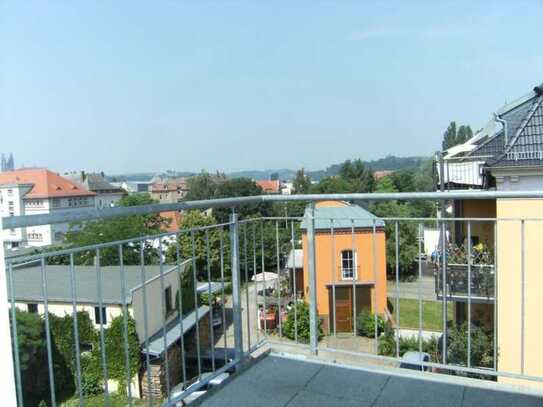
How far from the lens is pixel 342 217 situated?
3.11m

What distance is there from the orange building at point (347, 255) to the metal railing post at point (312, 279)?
0.06 meters

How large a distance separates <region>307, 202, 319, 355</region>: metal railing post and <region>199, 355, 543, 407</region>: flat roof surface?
0.70 feet

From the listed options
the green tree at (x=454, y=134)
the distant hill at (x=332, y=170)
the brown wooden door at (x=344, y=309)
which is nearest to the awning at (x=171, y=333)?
the brown wooden door at (x=344, y=309)

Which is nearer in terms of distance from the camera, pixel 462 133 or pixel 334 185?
pixel 334 185

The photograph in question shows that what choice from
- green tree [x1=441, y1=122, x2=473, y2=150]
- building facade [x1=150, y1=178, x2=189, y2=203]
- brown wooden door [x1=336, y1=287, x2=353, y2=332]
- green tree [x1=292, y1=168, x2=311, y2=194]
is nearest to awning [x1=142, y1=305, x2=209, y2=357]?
brown wooden door [x1=336, y1=287, x2=353, y2=332]

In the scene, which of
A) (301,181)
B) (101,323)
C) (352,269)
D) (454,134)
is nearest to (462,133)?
(454,134)

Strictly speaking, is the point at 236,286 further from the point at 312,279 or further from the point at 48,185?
the point at 48,185

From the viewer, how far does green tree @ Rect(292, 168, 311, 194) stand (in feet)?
235

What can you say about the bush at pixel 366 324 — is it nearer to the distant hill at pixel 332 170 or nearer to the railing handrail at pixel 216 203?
the railing handrail at pixel 216 203

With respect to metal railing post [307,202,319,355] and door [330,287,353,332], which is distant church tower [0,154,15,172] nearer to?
metal railing post [307,202,319,355]

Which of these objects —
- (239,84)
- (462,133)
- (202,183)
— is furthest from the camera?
(202,183)

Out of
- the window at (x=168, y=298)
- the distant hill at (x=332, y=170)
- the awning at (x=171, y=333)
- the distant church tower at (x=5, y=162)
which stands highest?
the distant hill at (x=332, y=170)

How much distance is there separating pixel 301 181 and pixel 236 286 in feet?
230

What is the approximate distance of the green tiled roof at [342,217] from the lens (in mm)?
3092
